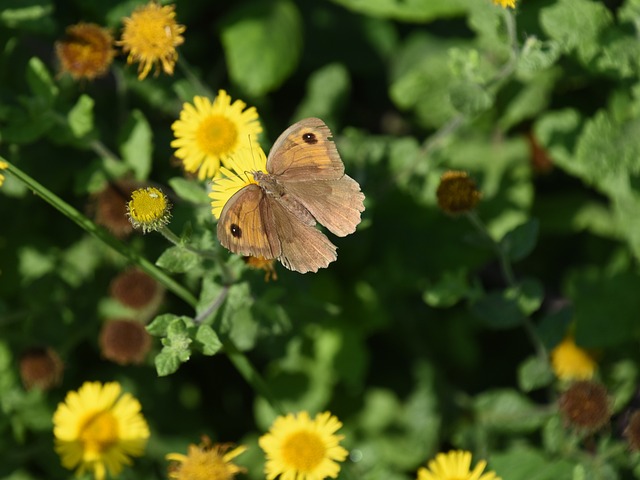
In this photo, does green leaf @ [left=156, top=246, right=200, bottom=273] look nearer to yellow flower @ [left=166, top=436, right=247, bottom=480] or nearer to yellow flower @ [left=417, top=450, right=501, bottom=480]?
yellow flower @ [left=166, top=436, right=247, bottom=480]

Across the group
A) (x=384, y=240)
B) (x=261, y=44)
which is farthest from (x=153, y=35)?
(x=384, y=240)

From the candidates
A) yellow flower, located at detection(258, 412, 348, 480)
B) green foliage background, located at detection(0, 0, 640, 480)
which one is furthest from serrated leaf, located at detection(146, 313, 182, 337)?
yellow flower, located at detection(258, 412, 348, 480)

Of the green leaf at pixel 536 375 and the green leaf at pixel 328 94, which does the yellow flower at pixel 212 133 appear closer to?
the green leaf at pixel 328 94

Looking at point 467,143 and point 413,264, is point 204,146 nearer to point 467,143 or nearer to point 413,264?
point 413,264

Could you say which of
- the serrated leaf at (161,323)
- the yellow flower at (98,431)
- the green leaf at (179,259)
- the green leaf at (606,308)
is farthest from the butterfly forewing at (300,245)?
the green leaf at (606,308)

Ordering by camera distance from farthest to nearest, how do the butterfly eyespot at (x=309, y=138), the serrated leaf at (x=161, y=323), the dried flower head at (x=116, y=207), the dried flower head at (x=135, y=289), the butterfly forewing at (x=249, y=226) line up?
the dried flower head at (x=135, y=289), the dried flower head at (x=116, y=207), the serrated leaf at (x=161, y=323), the butterfly eyespot at (x=309, y=138), the butterfly forewing at (x=249, y=226)

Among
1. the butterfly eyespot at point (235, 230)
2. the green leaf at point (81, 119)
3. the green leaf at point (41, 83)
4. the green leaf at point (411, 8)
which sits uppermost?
the green leaf at point (411, 8)
